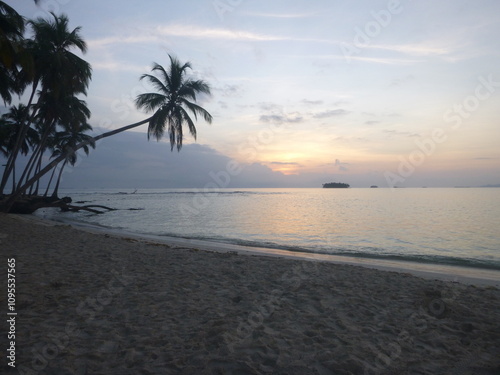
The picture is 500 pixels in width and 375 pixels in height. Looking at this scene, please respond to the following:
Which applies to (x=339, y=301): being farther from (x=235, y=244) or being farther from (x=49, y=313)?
(x=235, y=244)

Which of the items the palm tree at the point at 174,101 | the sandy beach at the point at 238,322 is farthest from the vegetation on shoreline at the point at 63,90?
the sandy beach at the point at 238,322

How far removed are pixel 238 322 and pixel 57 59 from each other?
17.8m

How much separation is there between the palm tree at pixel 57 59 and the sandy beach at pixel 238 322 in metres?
12.6

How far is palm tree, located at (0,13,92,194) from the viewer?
610 inches

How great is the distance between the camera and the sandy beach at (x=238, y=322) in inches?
118

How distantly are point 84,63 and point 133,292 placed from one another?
Answer: 17.1 m

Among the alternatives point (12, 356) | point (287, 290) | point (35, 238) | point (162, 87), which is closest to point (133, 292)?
point (12, 356)

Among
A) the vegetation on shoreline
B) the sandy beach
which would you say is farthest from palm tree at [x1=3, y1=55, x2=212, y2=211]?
the sandy beach

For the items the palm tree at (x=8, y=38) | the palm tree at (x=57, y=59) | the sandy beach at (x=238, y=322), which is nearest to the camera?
the sandy beach at (x=238, y=322)

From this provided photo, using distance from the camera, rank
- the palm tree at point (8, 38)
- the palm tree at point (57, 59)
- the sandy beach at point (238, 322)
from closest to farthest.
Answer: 1. the sandy beach at point (238, 322)
2. the palm tree at point (8, 38)
3. the palm tree at point (57, 59)

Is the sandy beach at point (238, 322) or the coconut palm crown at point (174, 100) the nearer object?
the sandy beach at point (238, 322)

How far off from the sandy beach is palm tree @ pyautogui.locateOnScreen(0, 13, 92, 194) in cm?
1258

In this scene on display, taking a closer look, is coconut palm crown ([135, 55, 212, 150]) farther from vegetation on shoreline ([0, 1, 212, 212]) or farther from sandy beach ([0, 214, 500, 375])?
sandy beach ([0, 214, 500, 375])

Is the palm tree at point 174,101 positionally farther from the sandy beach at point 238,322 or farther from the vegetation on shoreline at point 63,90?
the sandy beach at point 238,322
